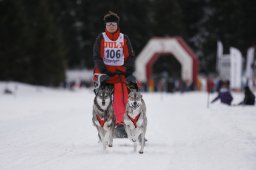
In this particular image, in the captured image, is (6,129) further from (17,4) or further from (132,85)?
(17,4)

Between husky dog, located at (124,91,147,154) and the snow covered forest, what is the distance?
36.3 metres

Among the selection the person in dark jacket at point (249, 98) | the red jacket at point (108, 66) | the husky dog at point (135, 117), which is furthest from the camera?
the person in dark jacket at point (249, 98)

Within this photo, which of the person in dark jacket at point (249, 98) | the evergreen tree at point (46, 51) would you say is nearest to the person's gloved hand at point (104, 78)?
the person in dark jacket at point (249, 98)

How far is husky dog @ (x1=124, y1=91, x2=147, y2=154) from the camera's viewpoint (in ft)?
25.7

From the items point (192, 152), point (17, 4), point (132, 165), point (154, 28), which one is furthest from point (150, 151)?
point (154, 28)

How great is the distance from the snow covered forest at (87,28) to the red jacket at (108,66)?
116ft

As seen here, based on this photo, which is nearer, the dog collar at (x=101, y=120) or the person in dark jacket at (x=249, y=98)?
the dog collar at (x=101, y=120)

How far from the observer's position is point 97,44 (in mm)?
8562

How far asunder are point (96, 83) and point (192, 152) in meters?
2.18

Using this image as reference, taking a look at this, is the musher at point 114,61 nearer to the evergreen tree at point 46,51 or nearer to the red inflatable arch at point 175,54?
the red inflatable arch at point 175,54

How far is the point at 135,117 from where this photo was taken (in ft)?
→ 25.9

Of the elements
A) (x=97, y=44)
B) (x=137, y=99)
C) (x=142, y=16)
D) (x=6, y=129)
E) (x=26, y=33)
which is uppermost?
(x=142, y=16)

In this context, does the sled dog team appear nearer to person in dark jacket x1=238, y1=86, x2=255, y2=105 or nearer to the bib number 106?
the bib number 106

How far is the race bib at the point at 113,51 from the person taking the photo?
28.1 ft
